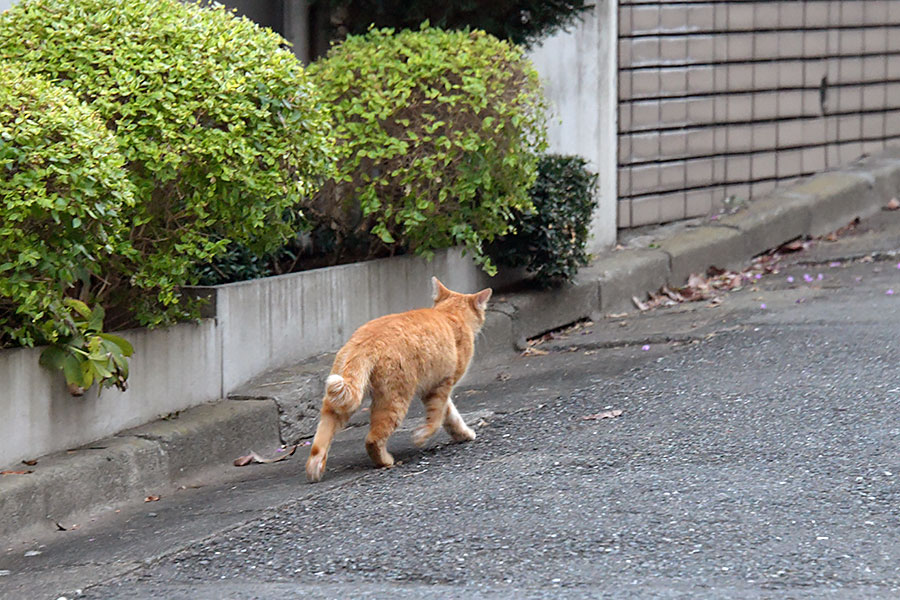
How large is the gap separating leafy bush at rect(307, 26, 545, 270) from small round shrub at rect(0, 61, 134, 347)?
7.34 feet

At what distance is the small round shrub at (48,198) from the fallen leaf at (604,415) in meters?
2.45

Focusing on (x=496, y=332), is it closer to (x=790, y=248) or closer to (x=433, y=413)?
(x=433, y=413)

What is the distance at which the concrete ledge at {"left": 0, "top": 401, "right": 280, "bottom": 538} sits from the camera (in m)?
4.69

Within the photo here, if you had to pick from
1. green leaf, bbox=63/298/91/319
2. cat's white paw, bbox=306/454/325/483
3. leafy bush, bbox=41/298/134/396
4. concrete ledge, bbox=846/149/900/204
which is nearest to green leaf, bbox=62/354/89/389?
leafy bush, bbox=41/298/134/396

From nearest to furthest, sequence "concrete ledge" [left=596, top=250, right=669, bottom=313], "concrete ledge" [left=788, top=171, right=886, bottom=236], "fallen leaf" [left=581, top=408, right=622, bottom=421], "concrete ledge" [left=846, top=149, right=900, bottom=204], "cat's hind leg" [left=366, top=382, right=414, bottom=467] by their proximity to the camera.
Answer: "cat's hind leg" [left=366, top=382, right=414, bottom=467]
"fallen leaf" [left=581, top=408, right=622, bottom=421]
"concrete ledge" [left=596, top=250, right=669, bottom=313]
"concrete ledge" [left=788, top=171, right=886, bottom=236]
"concrete ledge" [left=846, top=149, right=900, bottom=204]

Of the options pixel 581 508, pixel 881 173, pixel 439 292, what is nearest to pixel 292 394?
pixel 439 292

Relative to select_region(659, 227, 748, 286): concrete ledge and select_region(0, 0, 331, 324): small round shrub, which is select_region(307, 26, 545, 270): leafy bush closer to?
select_region(0, 0, 331, 324): small round shrub

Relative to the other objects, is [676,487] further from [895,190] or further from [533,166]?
[895,190]

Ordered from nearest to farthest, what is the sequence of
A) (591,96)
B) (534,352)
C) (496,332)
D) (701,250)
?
1. (496,332)
2. (534,352)
3. (591,96)
4. (701,250)

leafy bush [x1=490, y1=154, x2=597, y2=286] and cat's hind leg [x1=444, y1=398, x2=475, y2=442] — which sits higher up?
leafy bush [x1=490, y1=154, x2=597, y2=286]

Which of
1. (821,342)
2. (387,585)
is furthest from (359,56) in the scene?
(387,585)

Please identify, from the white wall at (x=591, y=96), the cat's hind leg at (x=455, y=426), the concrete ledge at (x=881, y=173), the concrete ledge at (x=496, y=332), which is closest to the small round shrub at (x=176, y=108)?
the cat's hind leg at (x=455, y=426)

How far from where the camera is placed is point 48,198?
4.63m

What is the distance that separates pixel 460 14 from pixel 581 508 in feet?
15.6
